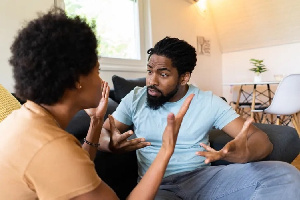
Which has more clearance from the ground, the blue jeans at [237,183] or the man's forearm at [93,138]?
the man's forearm at [93,138]

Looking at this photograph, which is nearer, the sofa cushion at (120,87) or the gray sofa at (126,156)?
the gray sofa at (126,156)

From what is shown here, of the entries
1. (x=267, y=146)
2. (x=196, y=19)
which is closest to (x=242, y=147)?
(x=267, y=146)

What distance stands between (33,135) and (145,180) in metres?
0.29

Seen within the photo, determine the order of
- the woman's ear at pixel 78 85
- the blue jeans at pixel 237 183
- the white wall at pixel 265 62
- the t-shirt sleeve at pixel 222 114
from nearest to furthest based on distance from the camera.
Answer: the woman's ear at pixel 78 85, the blue jeans at pixel 237 183, the t-shirt sleeve at pixel 222 114, the white wall at pixel 265 62

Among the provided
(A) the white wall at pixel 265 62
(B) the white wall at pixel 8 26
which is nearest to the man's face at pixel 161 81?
(B) the white wall at pixel 8 26

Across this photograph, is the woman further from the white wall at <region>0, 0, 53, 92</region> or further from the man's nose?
the white wall at <region>0, 0, 53, 92</region>

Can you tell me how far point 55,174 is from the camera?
52 cm

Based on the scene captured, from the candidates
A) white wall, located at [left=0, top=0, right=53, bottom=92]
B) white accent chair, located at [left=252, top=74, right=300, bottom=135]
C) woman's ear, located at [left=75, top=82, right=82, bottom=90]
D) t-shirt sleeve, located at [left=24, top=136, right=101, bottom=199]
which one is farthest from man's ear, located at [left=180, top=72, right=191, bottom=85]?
white accent chair, located at [left=252, top=74, right=300, bottom=135]

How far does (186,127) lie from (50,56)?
2.37 ft

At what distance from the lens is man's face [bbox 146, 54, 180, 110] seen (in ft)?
4.07

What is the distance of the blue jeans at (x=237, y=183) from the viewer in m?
0.88

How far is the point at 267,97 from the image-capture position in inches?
161

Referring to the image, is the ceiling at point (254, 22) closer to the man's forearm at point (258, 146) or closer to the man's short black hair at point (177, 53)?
the man's short black hair at point (177, 53)

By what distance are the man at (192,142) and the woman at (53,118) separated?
0.32m
